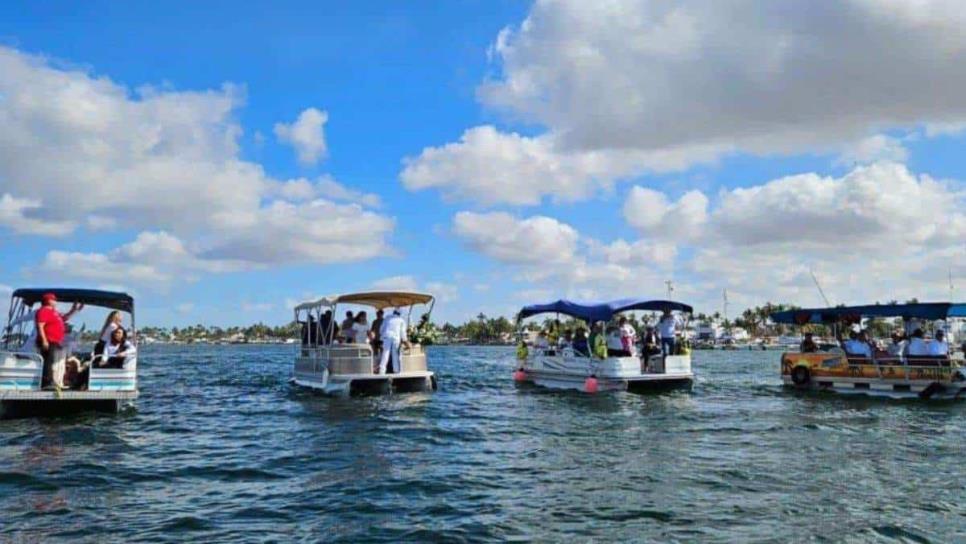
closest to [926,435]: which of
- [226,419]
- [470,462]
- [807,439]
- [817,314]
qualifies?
[807,439]

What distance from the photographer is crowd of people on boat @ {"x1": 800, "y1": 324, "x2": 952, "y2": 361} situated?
24875 millimetres

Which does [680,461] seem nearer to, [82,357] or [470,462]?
[470,462]

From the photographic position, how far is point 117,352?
18.9 metres

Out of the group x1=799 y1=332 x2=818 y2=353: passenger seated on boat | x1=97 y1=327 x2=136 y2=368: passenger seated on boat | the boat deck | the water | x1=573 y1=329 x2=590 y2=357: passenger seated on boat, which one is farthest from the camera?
x1=799 y1=332 x2=818 y2=353: passenger seated on boat

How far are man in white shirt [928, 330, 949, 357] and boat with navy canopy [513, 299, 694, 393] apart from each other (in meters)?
7.46

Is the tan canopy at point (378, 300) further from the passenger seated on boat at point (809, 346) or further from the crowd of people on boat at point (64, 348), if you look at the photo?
the passenger seated on boat at point (809, 346)

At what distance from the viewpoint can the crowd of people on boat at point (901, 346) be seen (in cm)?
2488

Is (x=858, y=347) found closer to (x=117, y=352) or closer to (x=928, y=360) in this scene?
(x=928, y=360)

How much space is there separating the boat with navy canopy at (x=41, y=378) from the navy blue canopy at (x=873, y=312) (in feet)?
73.9

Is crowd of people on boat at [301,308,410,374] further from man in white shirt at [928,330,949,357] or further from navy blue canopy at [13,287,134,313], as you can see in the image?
man in white shirt at [928,330,949,357]

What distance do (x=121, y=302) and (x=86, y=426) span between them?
4.87 metres

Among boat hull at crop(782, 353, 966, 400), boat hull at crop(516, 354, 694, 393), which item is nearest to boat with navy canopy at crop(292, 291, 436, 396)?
boat hull at crop(516, 354, 694, 393)

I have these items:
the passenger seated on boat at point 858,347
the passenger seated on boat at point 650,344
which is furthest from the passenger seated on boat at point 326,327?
the passenger seated on boat at point 858,347

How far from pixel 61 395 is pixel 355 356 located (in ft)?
27.9
